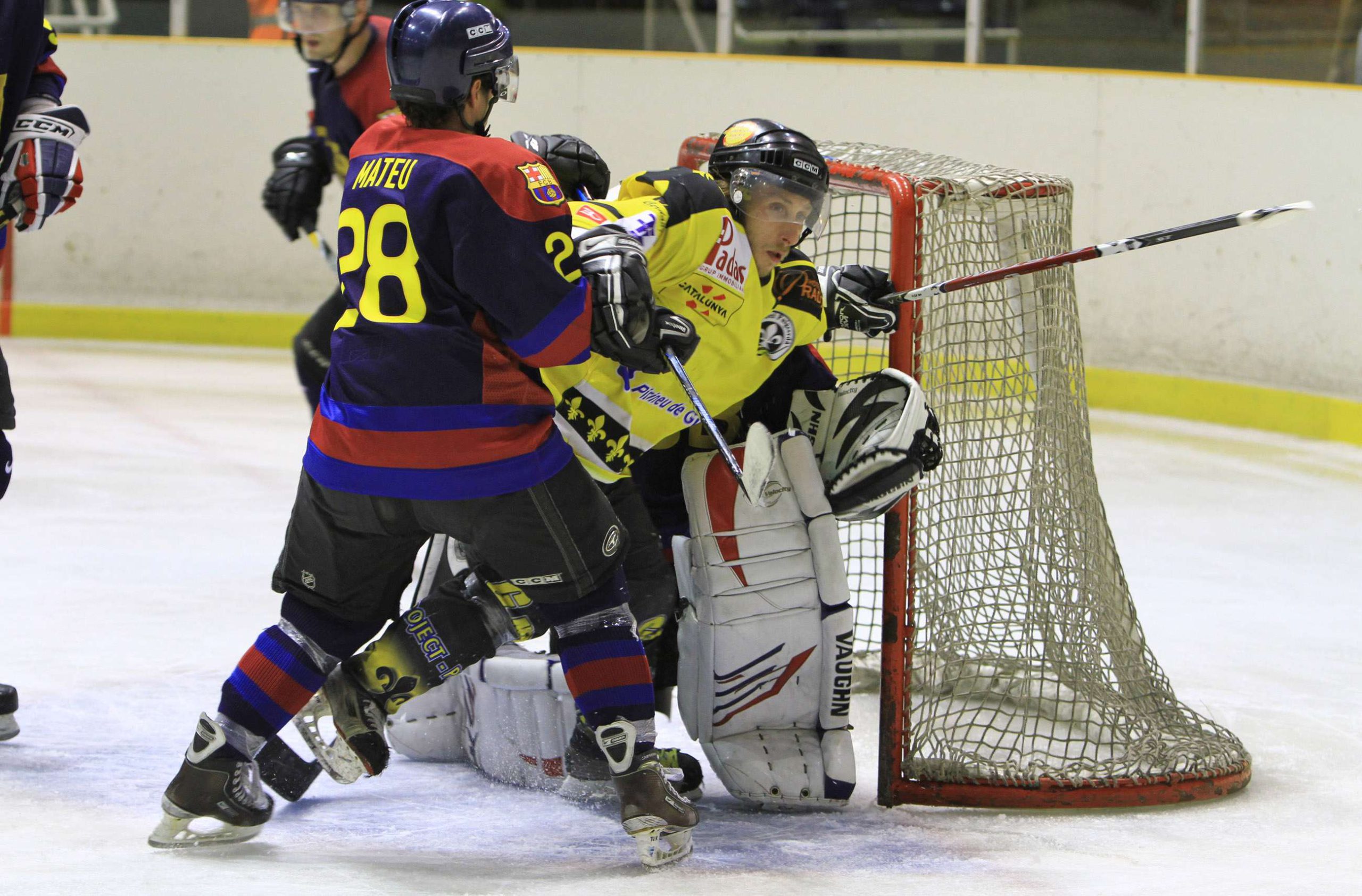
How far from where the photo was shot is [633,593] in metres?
2.65

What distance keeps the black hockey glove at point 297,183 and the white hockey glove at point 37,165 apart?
46.6 inches

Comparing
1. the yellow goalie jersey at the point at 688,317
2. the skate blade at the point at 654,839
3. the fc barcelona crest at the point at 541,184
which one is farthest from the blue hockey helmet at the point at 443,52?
the skate blade at the point at 654,839

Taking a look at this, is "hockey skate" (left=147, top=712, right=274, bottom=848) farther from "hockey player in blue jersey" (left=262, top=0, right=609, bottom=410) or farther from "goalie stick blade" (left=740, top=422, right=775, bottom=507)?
"hockey player in blue jersey" (left=262, top=0, right=609, bottom=410)

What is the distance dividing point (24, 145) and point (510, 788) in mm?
1286

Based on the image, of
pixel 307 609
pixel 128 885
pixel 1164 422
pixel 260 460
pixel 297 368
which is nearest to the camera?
pixel 128 885

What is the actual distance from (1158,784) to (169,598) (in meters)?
2.14

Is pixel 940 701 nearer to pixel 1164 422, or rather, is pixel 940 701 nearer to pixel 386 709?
pixel 386 709

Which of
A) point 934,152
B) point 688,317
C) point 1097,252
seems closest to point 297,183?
point 688,317

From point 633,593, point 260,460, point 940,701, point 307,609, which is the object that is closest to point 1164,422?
point 260,460

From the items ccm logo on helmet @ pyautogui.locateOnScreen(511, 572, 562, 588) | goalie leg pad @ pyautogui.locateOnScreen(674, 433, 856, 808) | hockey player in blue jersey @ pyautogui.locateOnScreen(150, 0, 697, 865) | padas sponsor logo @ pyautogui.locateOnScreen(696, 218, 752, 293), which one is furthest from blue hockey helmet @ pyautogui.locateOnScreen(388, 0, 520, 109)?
goalie leg pad @ pyautogui.locateOnScreen(674, 433, 856, 808)

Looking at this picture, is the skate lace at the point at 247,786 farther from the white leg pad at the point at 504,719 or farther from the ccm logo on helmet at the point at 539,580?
the ccm logo on helmet at the point at 539,580

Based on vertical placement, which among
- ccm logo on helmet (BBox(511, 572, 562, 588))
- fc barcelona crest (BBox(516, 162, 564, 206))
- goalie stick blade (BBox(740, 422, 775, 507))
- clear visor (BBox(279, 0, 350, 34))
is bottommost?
ccm logo on helmet (BBox(511, 572, 562, 588))

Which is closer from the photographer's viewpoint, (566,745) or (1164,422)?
(566,745)

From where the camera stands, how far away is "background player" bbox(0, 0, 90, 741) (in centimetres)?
286
